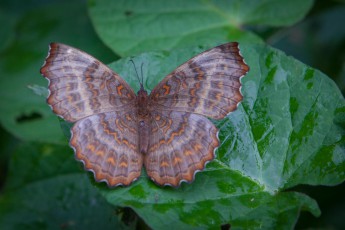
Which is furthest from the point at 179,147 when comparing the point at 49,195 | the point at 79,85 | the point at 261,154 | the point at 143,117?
the point at 49,195

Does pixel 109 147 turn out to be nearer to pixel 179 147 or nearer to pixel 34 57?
pixel 179 147

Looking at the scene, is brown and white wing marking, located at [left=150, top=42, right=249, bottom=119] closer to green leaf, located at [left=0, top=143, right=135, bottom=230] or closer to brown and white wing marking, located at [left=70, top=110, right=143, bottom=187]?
brown and white wing marking, located at [left=70, top=110, right=143, bottom=187]

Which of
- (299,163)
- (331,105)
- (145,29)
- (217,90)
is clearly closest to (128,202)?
(217,90)

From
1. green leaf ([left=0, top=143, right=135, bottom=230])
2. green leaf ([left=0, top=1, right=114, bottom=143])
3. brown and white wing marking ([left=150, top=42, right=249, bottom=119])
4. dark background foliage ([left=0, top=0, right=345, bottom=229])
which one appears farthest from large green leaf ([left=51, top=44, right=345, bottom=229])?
green leaf ([left=0, top=1, right=114, bottom=143])

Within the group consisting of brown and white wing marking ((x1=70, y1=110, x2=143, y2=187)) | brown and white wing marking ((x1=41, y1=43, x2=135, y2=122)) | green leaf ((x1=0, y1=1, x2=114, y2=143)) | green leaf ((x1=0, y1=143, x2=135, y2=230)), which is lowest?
green leaf ((x1=0, y1=143, x2=135, y2=230))

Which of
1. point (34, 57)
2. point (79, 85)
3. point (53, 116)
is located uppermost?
point (79, 85)

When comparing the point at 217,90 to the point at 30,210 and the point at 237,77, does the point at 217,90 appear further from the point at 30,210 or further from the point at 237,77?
the point at 30,210

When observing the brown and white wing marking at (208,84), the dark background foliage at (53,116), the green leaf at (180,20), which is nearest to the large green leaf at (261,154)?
the brown and white wing marking at (208,84)
